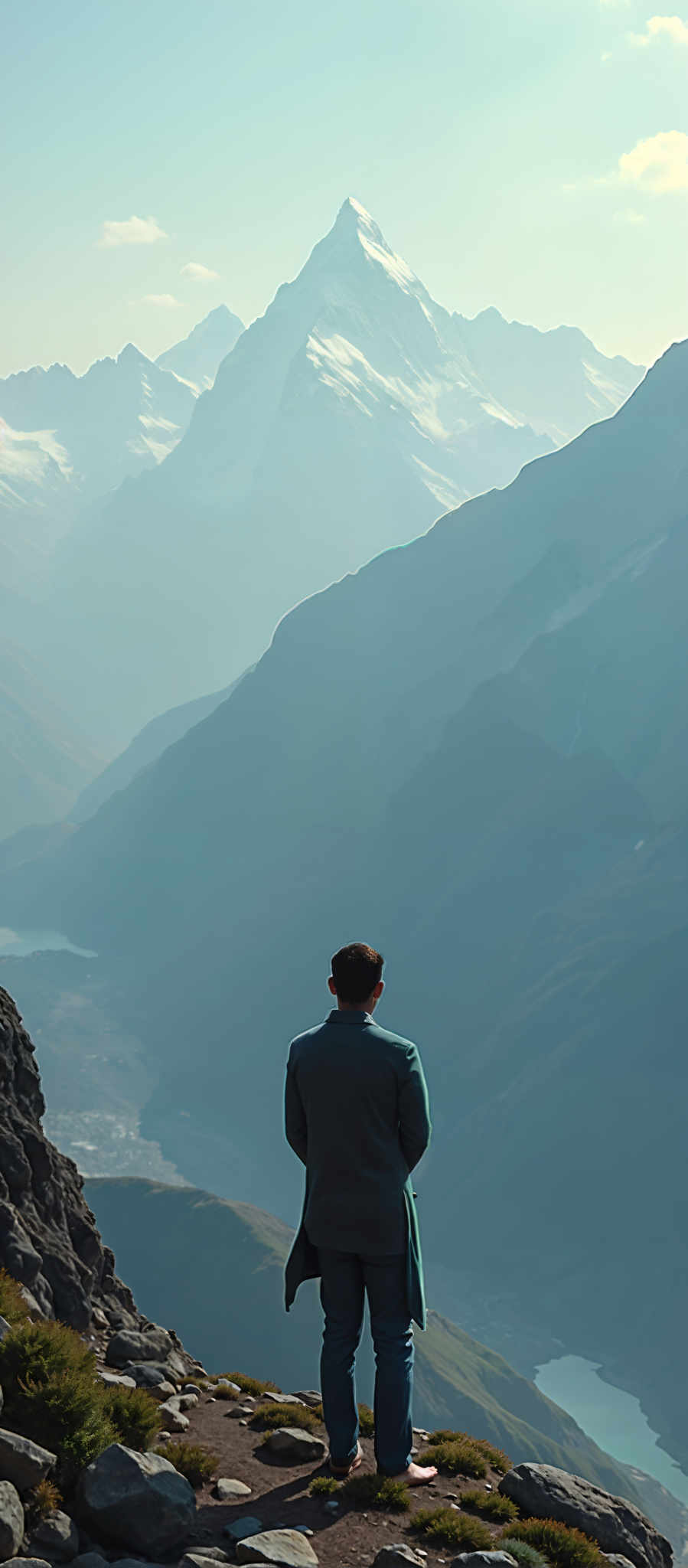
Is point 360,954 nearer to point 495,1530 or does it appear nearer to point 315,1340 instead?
point 495,1530

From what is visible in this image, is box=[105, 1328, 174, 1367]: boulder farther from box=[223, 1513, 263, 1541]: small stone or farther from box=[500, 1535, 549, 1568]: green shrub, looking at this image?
box=[500, 1535, 549, 1568]: green shrub

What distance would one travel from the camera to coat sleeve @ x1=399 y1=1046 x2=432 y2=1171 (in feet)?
27.9

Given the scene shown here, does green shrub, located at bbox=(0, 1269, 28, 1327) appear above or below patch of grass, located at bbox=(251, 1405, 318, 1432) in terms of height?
above

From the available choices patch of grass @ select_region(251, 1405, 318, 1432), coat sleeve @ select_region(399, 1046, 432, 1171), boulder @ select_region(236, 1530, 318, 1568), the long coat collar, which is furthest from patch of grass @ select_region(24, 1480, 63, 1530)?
patch of grass @ select_region(251, 1405, 318, 1432)

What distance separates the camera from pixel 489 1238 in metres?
192

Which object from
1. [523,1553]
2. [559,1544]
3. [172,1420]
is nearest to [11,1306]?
[172,1420]

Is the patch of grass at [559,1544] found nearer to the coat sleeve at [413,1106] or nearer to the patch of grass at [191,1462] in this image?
the patch of grass at [191,1462]

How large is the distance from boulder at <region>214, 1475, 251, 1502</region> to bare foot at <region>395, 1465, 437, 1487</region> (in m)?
1.19

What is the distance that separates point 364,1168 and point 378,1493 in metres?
2.50

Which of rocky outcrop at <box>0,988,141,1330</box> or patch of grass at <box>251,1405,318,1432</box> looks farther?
rocky outcrop at <box>0,988,141,1330</box>

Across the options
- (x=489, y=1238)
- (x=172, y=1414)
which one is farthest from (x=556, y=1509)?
(x=489, y=1238)

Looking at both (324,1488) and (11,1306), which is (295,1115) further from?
(11,1306)

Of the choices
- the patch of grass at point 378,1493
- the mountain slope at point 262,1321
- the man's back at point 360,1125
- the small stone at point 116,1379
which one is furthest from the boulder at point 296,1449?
the mountain slope at point 262,1321

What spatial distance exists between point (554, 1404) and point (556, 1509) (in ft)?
530
